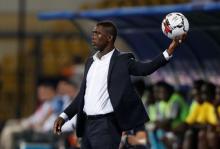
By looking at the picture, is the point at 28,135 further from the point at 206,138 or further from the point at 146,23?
the point at 206,138

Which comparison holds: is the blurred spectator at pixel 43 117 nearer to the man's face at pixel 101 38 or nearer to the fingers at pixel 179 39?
Answer: the man's face at pixel 101 38

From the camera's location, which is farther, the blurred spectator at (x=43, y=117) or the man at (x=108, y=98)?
the blurred spectator at (x=43, y=117)

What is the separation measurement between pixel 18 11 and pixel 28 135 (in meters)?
8.61

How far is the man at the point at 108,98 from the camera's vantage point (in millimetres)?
10906

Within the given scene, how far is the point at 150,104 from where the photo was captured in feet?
52.9

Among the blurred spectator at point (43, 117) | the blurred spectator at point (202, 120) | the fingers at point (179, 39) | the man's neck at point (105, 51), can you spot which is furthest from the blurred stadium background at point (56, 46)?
the fingers at point (179, 39)

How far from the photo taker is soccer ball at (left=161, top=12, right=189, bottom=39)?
10.7 m

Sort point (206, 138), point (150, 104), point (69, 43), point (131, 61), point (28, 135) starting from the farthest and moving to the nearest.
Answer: point (69, 43), point (28, 135), point (150, 104), point (206, 138), point (131, 61)

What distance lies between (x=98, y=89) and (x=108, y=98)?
0.13 metres

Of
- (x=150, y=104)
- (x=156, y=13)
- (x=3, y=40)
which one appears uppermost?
(x=156, y=13)

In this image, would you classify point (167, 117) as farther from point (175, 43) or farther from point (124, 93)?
point (175, 43)

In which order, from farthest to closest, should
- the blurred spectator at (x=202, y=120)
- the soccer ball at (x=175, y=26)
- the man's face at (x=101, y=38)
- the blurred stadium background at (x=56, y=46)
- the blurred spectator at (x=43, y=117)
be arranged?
the blurred spectator at (x=43, y=117) < the blurred stadium background at (x=56, y=46) < the blurred spectator at (x=202, y=120) < the man's face at (x=101, y=38) < the soccer ball at (x=175, y=26)

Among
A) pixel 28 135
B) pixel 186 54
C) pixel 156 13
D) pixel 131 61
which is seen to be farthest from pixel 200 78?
pixel 131 61

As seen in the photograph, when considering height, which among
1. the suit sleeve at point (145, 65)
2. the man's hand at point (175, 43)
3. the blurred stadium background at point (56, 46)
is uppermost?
the man's hand at point (175, 43)
